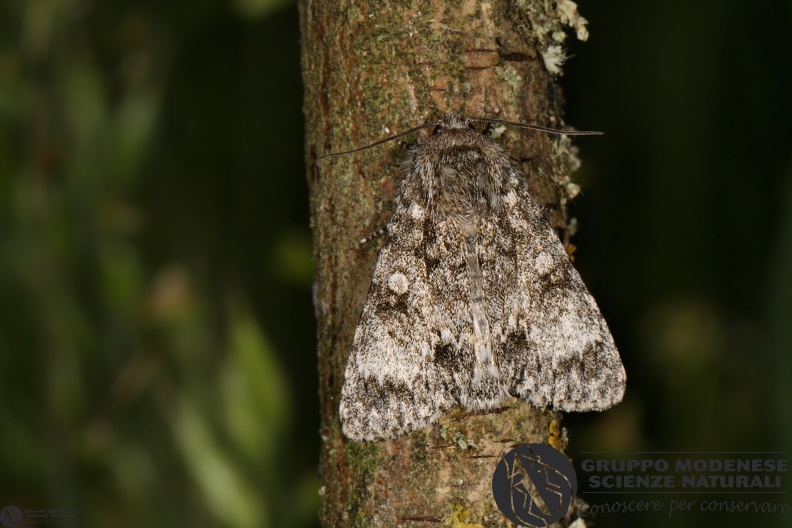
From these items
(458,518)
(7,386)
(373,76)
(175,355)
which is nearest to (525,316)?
(458,518)

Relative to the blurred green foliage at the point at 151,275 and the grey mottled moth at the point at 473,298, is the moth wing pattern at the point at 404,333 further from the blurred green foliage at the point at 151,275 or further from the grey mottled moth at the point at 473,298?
the blurred green foliage at the point at 151,275

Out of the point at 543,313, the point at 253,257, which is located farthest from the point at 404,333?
the point at 253,257

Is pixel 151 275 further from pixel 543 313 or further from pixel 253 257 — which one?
pixel 543 313

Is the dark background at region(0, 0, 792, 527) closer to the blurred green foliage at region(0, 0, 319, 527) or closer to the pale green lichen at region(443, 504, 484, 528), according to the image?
the blurred green foliage at region(0, 0, 319, 527)

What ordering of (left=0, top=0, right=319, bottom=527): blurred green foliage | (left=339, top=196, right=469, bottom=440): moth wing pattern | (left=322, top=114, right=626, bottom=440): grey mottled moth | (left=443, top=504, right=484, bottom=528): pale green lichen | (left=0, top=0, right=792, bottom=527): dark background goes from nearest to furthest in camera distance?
(left=443, top=504, right=484, bottom=528): pale green lichen
(left=339, top=196, right=469, bottom=440): moth wing pattern
(left=322, top=114, right=626, bottom=440): grey mottled moth
(left=0, top=0, right=792, bottom=527): dark background
(left=0, top=0, right=319, bottom=527): blurred green foliage

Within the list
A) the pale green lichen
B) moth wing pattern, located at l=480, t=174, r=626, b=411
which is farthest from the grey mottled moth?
the pale green lichen

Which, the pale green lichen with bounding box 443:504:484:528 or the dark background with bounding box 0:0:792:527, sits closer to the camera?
the pale green lichen with bounding box 443:504:484:528

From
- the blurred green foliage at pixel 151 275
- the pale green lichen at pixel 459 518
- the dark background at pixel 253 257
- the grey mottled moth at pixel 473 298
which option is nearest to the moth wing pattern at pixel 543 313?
the grey mottled moth at pixel 473 298
